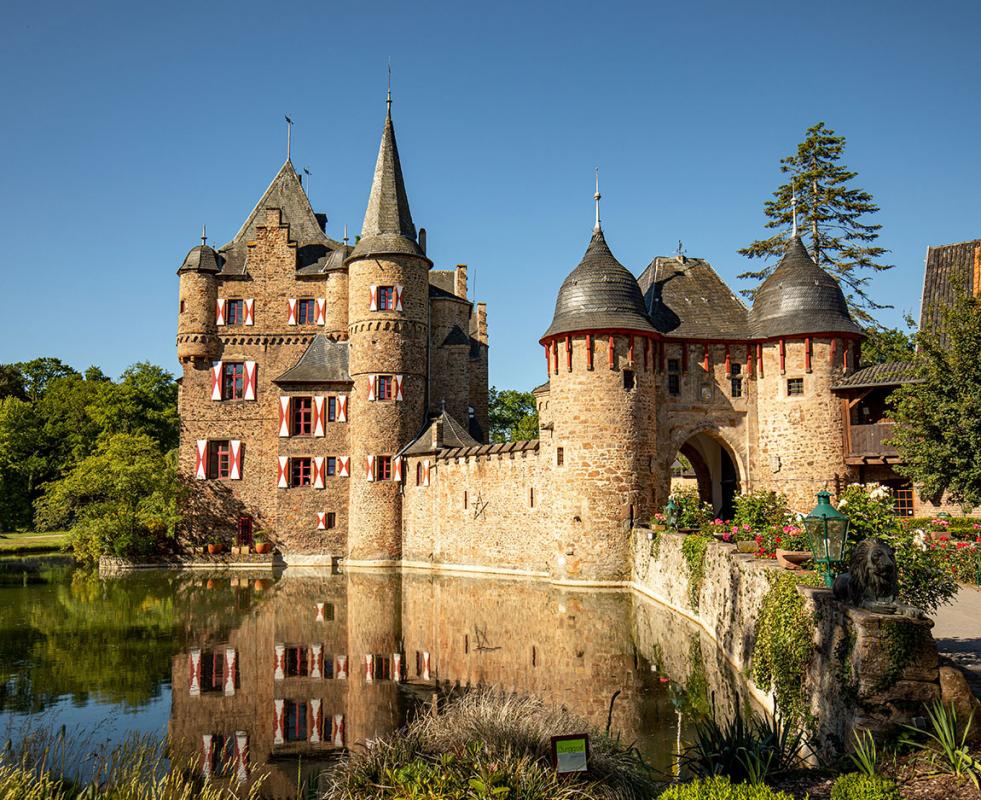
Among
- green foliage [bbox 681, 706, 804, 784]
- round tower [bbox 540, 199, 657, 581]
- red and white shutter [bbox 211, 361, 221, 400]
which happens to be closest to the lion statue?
green foliage [bbox 681, 706, 804, 784]

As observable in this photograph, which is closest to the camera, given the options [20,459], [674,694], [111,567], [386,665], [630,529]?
[674,694]

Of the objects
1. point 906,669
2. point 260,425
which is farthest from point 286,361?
point 906,669

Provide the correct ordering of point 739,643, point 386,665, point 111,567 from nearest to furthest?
point 739,643 → point 386,665 → point 111,567

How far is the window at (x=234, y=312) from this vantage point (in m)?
32.9

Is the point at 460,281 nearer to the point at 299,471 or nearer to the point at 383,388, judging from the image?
the point at 383,388

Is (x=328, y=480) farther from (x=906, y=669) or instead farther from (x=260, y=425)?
(x=906, y=669)

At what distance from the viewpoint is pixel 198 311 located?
32.5 meters

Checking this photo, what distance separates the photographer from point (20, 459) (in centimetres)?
4044

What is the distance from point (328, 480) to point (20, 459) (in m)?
19.1

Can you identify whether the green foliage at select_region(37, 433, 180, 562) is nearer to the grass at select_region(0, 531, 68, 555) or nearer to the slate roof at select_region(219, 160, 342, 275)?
the grass at select_region(0, 531, 68, 555)

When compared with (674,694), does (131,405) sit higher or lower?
higher

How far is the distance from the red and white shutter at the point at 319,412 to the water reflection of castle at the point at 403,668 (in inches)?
417

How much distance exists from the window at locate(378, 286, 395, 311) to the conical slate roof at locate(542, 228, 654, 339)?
25.4ft

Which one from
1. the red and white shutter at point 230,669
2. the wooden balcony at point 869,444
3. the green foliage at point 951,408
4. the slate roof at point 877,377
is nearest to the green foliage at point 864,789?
the red and white shutter at point 230,669
